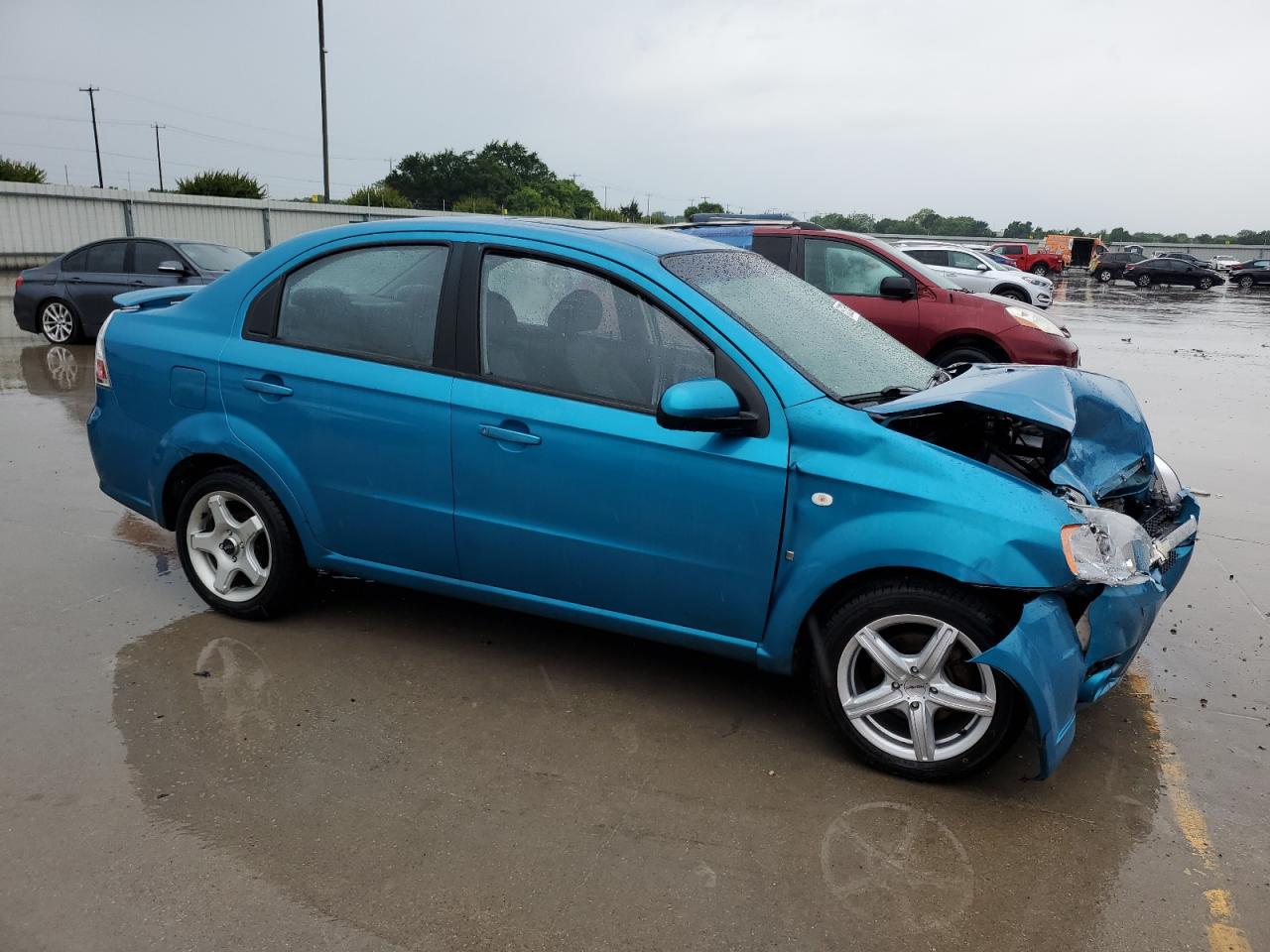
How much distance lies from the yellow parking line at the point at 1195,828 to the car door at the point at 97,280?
43.0ft

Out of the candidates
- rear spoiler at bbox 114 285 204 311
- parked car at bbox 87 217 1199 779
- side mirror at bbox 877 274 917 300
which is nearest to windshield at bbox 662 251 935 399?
parked car at bbox 87 217 1199 779

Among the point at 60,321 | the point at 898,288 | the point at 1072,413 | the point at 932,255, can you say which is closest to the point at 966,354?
the point at 898,288

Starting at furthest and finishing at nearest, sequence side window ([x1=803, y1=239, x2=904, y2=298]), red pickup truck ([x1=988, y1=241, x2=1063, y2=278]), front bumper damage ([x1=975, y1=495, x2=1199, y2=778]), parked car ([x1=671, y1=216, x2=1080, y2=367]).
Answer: red pickup truck ([x1=988, y1=241, x2=1063, y2=278])
side window ([x1=803, y1=239, x2=904, y2=298])
parked car ([x1=671, y1=216, x2=1080, y2=367])
front bumper damage ([x1=975, y1=495, x2=1199, y2=778])

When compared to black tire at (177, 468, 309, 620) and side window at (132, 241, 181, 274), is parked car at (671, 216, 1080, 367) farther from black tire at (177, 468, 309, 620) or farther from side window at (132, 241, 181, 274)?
side window at (132, 241, 181, 274)

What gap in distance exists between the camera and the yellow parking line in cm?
266

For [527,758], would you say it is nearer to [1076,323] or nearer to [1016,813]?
[1016,813]

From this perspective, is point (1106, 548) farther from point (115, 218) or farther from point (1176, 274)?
point (1176, 274)

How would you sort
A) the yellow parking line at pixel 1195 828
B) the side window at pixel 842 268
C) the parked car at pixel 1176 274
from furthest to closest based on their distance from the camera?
1. the parked car at pixel 1176 274
2. the side window at pixel 842 268
3. the yellow parking line at pixel 1195 828

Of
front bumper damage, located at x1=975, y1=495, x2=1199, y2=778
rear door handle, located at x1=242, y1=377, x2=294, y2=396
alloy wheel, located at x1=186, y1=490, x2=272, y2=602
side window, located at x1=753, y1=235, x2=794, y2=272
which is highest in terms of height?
side window, located at x1=753, y1=235, x2=794, y2=272

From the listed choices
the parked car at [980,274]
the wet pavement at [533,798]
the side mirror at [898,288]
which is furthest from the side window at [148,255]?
the parked car at [980,274]

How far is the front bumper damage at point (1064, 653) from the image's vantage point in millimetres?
3049

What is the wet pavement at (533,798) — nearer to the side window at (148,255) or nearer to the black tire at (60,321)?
the side window at (148,255)

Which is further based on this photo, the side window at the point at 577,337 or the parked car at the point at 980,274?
the parked car at the point at 980,274

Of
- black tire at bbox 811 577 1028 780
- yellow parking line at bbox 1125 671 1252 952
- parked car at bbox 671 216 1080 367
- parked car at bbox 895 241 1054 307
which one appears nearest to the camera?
yellow parking line at bbox 1125 671 1252 952
